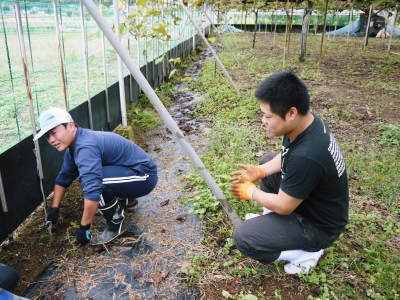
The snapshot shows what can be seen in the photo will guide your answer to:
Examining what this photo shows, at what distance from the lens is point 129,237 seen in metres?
2.87

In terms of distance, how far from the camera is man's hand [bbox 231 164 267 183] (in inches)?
95.8

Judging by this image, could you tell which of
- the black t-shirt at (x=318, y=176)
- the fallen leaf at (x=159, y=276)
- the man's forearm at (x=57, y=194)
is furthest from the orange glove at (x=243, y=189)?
the man's forearm at (x=57, y=194)

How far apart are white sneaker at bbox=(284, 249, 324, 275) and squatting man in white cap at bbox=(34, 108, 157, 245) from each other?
135cm

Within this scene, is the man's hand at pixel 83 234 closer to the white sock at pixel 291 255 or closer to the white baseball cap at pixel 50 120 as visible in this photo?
the white baseball cap at pixel 50 120

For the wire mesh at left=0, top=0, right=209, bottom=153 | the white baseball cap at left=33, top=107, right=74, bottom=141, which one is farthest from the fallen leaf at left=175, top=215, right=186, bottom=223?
the wire mesh at left=0, top=0, right=209, bottom=153

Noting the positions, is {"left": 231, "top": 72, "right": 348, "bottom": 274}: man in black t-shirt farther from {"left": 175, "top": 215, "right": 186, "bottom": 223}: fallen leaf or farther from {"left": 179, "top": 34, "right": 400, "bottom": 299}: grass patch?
{"left": 175, "top": 215, "right": 186, "bottom": 223}: fallen leaf

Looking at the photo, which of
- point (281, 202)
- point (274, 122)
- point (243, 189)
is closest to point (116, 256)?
point (243, 189)

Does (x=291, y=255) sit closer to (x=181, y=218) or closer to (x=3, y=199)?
(x=181, y=218)

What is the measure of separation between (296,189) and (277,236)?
43 cm

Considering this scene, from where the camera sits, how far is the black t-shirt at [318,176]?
1.96 meters

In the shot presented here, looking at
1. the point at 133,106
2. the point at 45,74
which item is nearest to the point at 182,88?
the point at 133,106

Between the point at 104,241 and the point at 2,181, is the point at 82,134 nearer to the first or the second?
the point at 2,181

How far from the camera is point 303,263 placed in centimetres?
239

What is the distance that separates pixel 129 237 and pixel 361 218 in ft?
6.76
